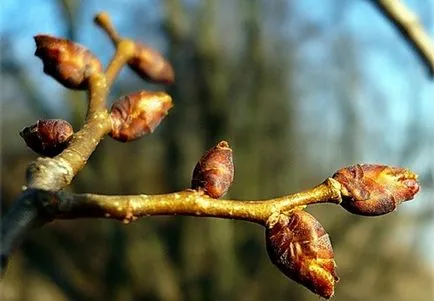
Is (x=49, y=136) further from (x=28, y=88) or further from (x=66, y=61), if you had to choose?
(x=28, y=88)

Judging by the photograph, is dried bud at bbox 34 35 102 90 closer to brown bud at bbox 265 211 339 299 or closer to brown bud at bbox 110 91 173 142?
brown bud at bbox 110 91 173 142

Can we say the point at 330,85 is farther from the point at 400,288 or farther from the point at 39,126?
the point at 39,126

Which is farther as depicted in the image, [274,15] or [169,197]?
[274,15]

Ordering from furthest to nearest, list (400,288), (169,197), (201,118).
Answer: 1. (400,288)
2. (201,118)
3. (169,197)

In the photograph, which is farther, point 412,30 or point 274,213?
point 412,30

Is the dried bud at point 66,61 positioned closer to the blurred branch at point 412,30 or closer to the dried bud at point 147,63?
the dried bud at point 147,63

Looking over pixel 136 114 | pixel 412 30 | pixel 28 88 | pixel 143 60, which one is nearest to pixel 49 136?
pixel 136 114

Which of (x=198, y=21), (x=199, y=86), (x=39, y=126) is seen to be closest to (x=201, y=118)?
(x=199, y=86)

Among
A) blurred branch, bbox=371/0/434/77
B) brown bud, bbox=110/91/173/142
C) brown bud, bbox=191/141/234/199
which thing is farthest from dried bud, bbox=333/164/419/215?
blurred branch, bbox=371/0/434/77
